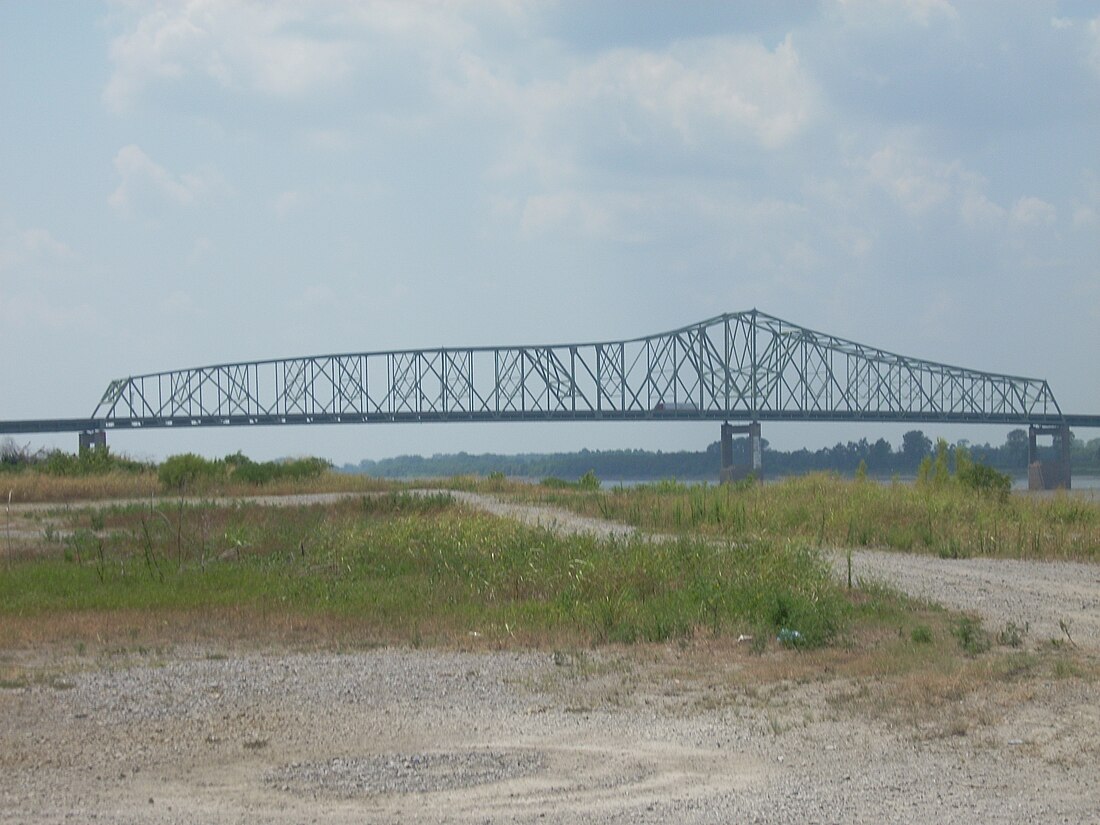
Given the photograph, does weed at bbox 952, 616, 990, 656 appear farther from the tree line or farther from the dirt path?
the tree line

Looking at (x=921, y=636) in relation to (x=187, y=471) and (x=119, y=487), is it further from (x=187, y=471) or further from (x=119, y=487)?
(x=187, y=471)

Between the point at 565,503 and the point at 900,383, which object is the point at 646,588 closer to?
the point at 565,503

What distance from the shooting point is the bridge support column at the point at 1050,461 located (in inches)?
3162

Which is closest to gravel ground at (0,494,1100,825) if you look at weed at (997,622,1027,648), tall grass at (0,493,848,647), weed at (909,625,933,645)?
weed at (997,622,1027,648)

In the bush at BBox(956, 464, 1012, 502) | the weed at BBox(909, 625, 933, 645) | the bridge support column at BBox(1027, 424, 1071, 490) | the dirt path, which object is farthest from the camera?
the bridge support column at BBox(1027, 424, 1071, 490)

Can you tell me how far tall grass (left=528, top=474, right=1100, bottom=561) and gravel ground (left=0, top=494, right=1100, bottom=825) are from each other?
7.66m

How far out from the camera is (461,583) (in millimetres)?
13828

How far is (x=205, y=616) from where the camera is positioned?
11992 millimetres

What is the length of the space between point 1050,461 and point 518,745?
90.6 meters

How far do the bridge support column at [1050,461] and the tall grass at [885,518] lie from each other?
189ft

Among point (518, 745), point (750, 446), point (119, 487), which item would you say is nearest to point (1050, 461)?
point (750, 446)

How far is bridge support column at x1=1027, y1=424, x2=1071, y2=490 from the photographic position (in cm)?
8031

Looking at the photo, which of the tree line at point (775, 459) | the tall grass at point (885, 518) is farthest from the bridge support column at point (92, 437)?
the tall grass at point (885, 518)

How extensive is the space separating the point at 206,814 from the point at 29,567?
38.8 ft
